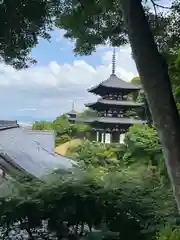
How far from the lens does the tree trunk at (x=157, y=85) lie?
1890 mm

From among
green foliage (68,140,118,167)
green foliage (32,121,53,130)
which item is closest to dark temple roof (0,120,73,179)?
green foliage (68,140,118,167)

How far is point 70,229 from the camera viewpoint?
8.93 ft

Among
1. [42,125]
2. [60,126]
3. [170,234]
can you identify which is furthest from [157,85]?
[42,125]

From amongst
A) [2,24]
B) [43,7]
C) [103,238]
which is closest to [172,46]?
[43,7]

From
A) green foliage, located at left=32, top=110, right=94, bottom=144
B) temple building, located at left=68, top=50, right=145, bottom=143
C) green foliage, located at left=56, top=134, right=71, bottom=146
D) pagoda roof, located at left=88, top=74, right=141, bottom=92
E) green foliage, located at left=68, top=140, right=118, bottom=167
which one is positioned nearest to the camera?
green foliage, located at left=68, top=140, right=118, bottom=167

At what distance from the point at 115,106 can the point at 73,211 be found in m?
17.1

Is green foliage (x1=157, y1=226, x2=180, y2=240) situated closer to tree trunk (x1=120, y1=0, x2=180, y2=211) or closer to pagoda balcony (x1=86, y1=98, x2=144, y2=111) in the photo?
tree trunk (x1=120, y1=0, x2=180, y2=211)

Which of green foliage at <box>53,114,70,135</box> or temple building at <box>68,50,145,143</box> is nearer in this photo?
temple building at <box>68,50,145,143</box>

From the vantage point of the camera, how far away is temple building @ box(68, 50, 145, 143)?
1945cm

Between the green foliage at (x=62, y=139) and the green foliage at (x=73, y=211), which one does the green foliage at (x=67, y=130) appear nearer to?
the green foliage at (x=62, y=139)

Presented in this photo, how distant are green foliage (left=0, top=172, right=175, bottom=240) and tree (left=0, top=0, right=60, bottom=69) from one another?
97 cm

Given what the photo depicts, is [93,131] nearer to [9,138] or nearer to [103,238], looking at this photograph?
[9,138]

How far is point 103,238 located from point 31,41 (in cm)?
149

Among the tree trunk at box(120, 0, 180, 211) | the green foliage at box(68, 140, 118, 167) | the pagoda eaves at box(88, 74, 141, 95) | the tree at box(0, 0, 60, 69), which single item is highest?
the pagoda eaves at box(88, 74, 141, 95)
